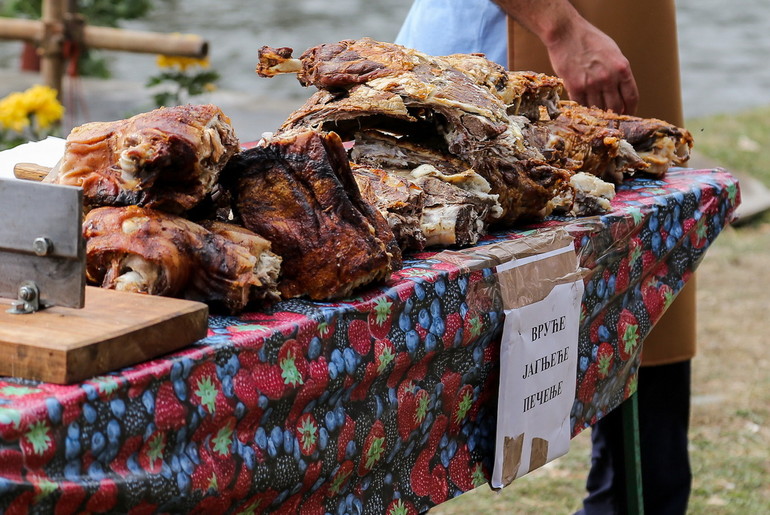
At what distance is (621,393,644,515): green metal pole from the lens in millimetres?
2514

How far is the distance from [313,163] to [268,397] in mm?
363

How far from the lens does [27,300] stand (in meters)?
1.22

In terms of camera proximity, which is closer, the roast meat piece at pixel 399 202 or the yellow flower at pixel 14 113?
the roast meat piece at pixel 399 202

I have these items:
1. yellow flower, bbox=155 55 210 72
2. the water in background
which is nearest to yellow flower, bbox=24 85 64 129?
yellow flower, bbox=155 55 210 72

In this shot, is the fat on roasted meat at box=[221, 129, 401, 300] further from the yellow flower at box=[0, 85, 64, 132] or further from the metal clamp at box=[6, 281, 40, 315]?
the yellow flower at box=[0, 85, 64, 132]

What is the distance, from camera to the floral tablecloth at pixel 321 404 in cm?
113

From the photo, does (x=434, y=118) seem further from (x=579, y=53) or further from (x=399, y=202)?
(x=579, y=53)

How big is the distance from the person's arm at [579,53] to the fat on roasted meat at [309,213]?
1.11m

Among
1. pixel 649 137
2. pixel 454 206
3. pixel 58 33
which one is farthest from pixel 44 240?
pixel 58 33

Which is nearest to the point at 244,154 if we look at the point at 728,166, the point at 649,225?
the point at 649,225

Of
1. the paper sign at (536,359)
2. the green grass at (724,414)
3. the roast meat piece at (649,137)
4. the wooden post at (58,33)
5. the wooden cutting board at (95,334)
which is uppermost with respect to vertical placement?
the wooden post at (58,33)

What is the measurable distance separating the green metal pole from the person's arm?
730 mm

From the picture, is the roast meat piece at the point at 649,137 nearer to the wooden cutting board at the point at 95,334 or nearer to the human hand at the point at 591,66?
the human hand at the point at 591,66

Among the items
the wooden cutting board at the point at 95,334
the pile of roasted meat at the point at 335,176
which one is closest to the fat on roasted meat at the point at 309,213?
the pile of roasted meat at the point at 335,176
